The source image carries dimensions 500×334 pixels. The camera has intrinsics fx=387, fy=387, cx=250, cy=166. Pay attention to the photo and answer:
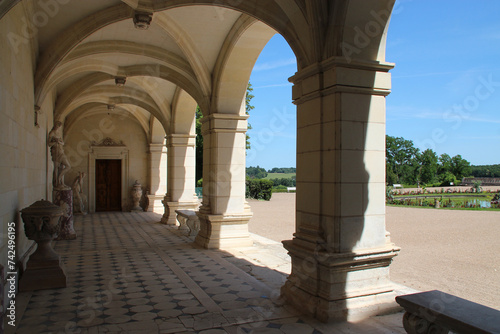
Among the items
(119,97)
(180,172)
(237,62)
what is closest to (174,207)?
(180,172)

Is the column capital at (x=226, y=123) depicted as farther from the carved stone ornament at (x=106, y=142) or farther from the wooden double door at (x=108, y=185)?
the wooden double door at (x=108, y=185)

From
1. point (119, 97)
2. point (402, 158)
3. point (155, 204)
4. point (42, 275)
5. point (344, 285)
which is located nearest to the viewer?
point (344, 285)

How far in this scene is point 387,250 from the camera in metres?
3.92

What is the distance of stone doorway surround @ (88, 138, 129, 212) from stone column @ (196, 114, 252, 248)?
365 inches

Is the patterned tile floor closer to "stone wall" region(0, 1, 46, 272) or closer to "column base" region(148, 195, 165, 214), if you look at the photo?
"stone wall" region(0, 1, 46, 272)

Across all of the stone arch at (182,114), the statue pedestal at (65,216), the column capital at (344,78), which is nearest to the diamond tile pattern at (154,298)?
the statue pedestal at (65,216)

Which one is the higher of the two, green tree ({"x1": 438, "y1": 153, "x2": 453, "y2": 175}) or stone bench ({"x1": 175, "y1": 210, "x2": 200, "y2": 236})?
green tree ({"x1": 438, "y1": 153, "x2": 453, "y2": 175})

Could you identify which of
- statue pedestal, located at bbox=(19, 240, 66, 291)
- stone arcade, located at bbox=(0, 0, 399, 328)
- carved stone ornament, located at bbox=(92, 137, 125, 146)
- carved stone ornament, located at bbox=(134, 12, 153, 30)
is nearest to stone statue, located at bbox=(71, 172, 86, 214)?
carved stone ornament, located at bbox=(92, 137, 125, 146)

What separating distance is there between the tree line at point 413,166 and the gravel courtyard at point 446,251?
27953 millimetres

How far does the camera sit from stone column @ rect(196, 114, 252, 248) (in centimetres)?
749

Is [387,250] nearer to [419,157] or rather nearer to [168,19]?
[168,19]

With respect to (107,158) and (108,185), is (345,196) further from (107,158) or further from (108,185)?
(108,185)

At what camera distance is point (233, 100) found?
7449 mm

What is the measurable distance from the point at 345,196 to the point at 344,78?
1.15 meters
